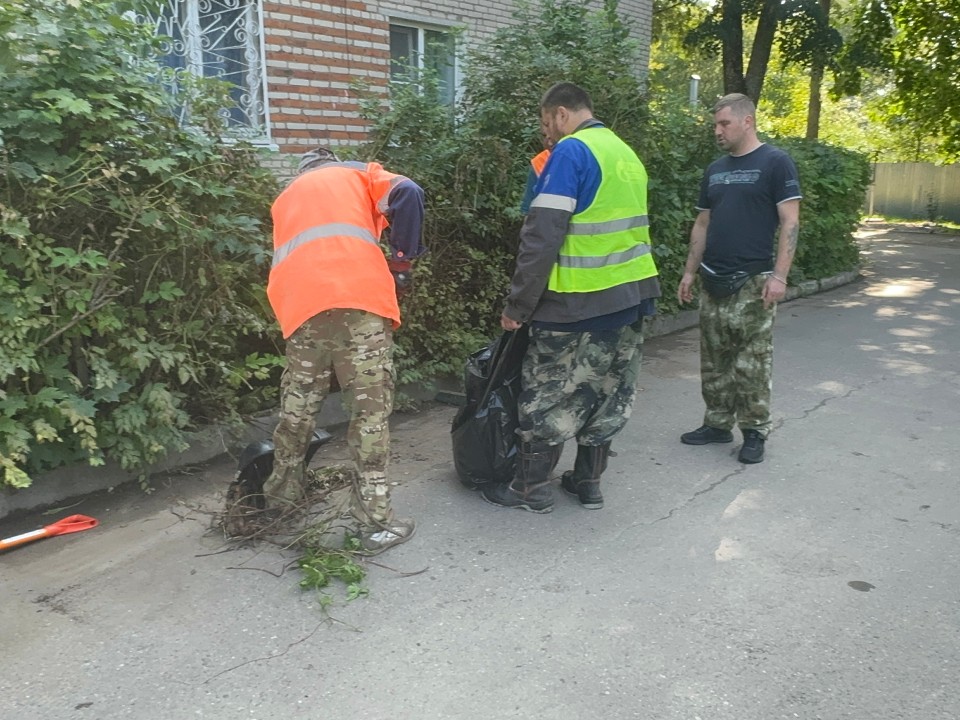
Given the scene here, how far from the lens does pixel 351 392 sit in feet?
11.5

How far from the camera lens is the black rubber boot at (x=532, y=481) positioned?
3988mm

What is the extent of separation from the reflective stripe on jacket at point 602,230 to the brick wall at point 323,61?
11.6 ft

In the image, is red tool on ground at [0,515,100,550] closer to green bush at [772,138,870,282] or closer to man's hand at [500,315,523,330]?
man's hand at [500,315,523,330]

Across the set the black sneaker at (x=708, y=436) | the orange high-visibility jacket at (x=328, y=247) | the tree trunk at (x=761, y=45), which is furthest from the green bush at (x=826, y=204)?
the orange high-visibility jacket at (x=328, y=247)

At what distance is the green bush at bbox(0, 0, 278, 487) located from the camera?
3.52 metres

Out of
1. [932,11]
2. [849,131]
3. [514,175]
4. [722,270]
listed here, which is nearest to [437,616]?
[722,270]

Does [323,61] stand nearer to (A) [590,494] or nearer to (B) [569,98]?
(B) [569,98]

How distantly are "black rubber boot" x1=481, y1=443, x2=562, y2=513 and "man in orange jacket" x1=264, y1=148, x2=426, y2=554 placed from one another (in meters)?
0.60

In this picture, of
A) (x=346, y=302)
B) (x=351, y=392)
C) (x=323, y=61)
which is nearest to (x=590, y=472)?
(x=351, y=392)

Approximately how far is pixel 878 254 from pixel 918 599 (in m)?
14.7

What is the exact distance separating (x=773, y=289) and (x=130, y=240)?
10.5 feet

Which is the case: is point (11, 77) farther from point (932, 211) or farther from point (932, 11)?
point (932, 211)

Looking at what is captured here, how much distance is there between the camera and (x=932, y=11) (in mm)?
18750

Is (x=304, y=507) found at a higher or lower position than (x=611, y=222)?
lower
